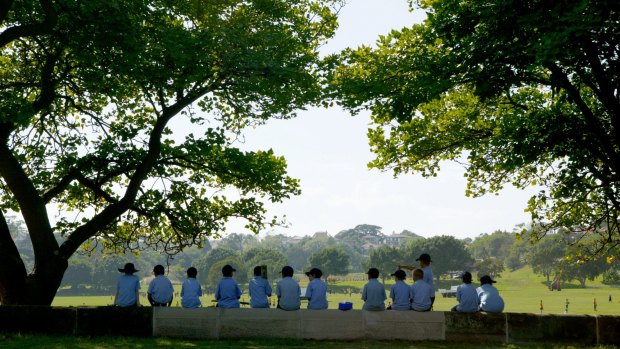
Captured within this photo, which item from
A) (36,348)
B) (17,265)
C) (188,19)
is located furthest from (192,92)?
(36,348)

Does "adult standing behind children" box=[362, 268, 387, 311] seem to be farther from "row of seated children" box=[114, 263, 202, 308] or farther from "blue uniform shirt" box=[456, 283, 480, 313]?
"row of seated children" box=[114, 263, 202, 308]

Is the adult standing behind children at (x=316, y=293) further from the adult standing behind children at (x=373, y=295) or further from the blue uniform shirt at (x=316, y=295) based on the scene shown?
the adult standing behind children at (x=373, y=295)

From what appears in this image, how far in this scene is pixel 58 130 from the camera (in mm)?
21266

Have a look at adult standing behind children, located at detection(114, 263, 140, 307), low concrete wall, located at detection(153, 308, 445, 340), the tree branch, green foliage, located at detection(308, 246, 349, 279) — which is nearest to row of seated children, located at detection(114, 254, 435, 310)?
adult standing behind children, located at detection(114, 263, 140, 307)

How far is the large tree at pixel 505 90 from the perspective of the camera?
13.1 metres

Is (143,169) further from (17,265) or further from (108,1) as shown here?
(108,1)

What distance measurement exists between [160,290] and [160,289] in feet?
0.08

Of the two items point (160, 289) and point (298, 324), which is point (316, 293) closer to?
point (298, 324)

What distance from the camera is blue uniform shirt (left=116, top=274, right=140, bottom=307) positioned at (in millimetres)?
13586

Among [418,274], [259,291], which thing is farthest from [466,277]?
[259,291]

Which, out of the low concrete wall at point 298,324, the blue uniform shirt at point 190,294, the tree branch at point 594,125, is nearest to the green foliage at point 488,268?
the tree branch at point 594,125

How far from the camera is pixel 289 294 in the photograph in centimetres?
1311

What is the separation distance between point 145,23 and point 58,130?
256 inches

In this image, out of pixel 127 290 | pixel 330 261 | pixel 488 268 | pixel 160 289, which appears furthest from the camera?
pixel 330 261
